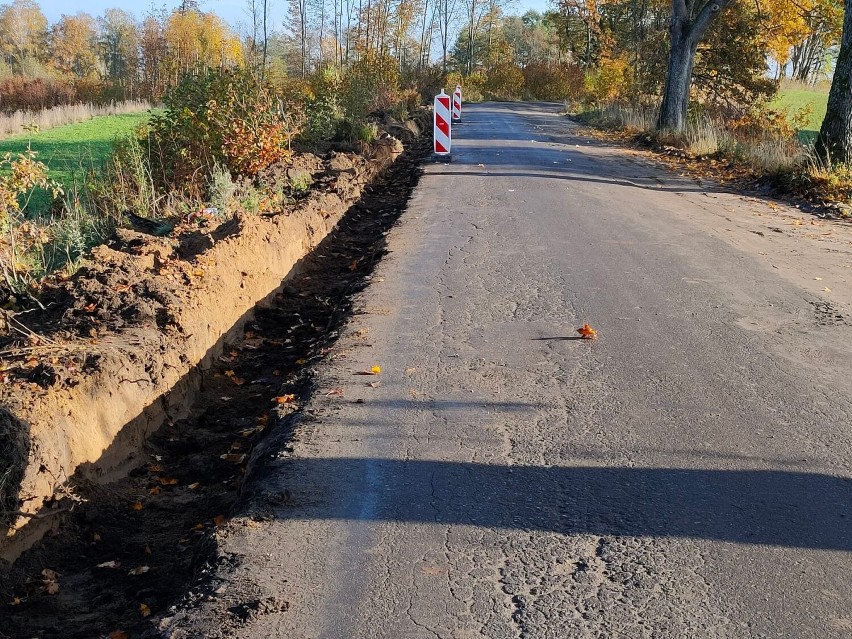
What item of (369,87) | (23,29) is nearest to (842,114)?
(369,87)

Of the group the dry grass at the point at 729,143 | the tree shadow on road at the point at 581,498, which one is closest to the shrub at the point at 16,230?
the tree shadow on road at the point at 581,498

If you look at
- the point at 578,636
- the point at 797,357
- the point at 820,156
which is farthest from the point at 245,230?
the point at 820,156

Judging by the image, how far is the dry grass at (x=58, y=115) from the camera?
93.1 ft

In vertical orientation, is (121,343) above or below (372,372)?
above

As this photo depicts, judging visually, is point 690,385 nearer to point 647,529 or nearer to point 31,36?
point 647,529

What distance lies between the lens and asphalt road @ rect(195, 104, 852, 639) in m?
3.07

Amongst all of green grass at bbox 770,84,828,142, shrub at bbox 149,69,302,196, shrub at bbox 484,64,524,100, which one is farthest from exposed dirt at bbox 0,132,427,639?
shrub at bbox 484,64,524,100

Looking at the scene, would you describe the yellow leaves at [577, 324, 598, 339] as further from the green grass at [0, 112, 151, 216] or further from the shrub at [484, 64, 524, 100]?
the shrub at [484, 64, 524, 100]

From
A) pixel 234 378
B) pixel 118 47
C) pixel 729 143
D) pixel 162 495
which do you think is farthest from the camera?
pixel 118 47

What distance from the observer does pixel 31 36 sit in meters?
76.7

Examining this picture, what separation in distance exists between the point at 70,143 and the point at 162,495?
22613 mm

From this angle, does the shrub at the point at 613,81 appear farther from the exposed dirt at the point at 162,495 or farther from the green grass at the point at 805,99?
the exposed dirt at the point at 162,495

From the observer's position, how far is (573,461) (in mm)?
4160

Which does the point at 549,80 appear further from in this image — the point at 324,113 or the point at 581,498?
the point at 581,498
